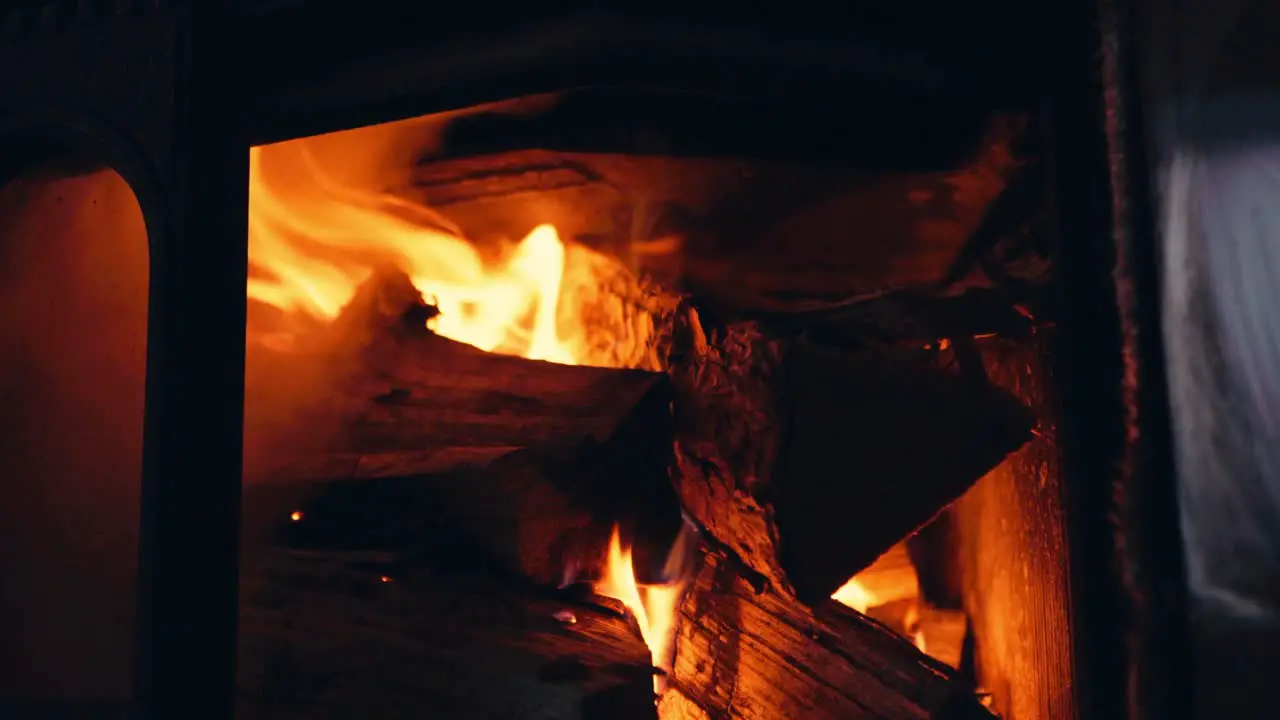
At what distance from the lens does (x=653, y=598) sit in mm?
1842

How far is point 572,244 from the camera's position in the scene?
1.86 meters

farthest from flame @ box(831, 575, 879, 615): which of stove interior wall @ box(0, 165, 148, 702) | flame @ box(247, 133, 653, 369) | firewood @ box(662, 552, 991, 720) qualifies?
stove interior wall @ box(0, 165, 148, 702)

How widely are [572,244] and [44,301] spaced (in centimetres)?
98

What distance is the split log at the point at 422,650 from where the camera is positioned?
1.31 m

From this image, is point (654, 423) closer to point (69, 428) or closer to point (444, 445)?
point (444, 445)

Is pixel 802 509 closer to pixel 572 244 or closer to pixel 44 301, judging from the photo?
pixel 572 244

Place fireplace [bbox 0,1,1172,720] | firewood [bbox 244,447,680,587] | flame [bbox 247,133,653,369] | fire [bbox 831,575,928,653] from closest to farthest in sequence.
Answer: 1. fireplace [bbox 0,1,1172,720]
2. firewood [bbox 244,447,680,587]
3. flame [bbox 247,133,653,369]
4. fire [bbox 831,575,928,653]

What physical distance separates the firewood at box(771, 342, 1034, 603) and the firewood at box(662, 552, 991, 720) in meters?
0.16

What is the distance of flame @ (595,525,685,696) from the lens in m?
1.76

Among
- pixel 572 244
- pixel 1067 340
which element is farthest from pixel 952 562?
pixel 572 244

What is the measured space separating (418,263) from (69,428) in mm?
789

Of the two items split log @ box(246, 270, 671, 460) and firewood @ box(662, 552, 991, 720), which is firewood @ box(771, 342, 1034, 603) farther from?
split log @ box(246, 270, 671, 460)

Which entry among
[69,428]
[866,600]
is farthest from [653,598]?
[69,428]

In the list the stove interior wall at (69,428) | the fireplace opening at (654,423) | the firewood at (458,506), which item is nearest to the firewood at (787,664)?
the fireplace opening at (654,423)
